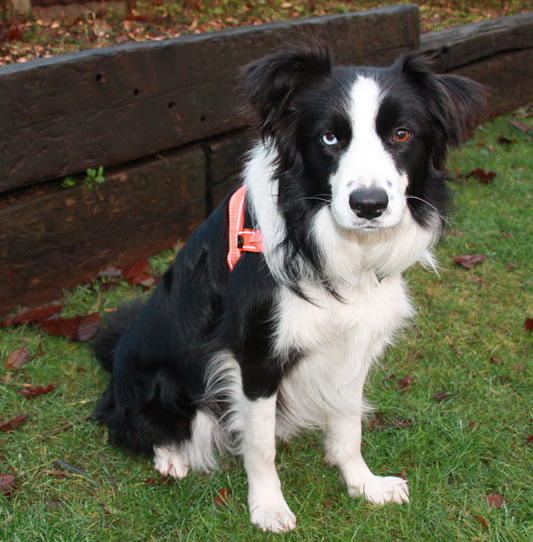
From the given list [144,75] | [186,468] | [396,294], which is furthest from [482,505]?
[144,75]

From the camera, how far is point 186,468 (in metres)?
2.59

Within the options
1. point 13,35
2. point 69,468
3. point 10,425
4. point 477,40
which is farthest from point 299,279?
point 477,40

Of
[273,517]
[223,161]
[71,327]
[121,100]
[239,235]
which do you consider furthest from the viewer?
[223,161]

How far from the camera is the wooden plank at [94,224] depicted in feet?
11.2

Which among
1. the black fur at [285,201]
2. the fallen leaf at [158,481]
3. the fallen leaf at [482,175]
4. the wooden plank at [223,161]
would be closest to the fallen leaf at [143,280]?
the wooden plank at [223,161]

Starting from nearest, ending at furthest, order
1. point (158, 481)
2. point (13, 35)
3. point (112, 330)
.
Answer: point (158, 481) → point (112, 330) → point (13, 35)

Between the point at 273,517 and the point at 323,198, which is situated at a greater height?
the point at 323,198

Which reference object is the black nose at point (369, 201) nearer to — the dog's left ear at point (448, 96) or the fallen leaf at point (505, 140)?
the dog's left ear at point (448, 96)

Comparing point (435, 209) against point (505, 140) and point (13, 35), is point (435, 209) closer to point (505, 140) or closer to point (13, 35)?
point (13, 35)

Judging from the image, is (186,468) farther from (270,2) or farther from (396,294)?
(270,2)

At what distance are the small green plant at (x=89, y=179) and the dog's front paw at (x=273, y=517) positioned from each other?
6.58ft

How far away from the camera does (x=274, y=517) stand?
2316mm

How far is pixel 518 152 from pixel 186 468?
4.36 m

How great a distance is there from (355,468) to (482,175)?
10.8 ft
